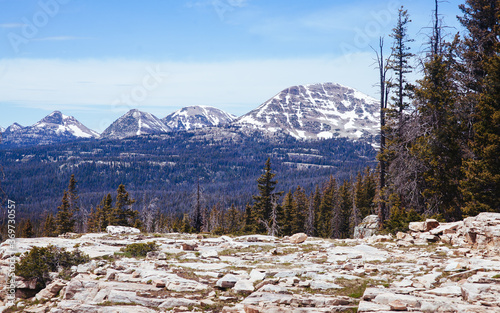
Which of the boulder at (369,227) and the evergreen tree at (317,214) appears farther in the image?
the evergreen tree at (317,214)

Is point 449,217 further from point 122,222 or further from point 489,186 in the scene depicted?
point 122,222

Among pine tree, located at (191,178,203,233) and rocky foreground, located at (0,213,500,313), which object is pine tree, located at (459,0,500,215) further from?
pine tree, located at (191,178,203,233)

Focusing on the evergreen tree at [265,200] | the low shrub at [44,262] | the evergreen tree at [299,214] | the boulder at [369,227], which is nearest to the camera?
the low shrub at [44,262]

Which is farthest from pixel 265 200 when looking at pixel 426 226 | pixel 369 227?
pixel 426 226

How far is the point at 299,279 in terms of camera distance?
12.1 metres

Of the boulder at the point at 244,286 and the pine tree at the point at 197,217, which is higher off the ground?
the boulder at the point at 244,286

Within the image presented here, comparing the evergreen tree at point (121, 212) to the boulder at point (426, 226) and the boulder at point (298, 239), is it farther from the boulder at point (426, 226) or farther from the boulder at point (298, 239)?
the boulder at point (426, 226)

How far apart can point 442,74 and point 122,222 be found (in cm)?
4325

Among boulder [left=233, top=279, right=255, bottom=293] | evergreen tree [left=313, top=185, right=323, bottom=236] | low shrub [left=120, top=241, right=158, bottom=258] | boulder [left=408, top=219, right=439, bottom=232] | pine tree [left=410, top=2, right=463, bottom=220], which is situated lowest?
evergreen tree [left=313, top=185, right=323, bottom=236]

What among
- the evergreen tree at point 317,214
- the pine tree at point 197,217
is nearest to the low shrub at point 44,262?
the pine tree at point 197,217

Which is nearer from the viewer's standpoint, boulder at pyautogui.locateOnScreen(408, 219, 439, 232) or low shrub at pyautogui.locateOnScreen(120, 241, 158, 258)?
low shrub at pyautogui.locateOnScreen(120, 241, 158, 258)

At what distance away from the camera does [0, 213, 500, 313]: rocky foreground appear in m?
9.52

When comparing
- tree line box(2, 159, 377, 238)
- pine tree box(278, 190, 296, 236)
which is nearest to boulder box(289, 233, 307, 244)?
tree line box(2, 159, 377, 238)

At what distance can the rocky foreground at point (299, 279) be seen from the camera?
952cm
